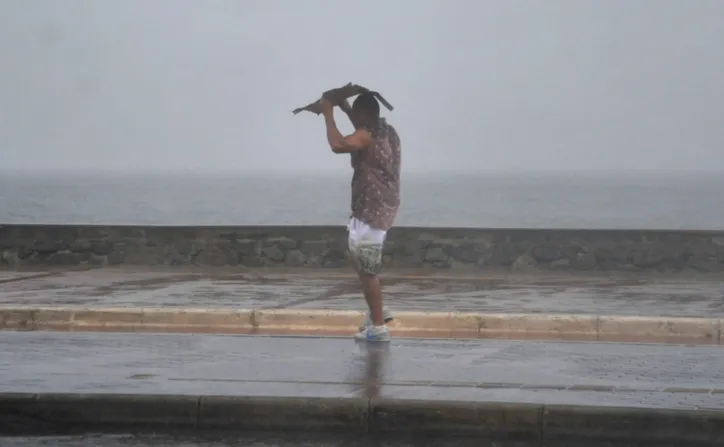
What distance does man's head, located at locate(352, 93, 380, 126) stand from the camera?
9633mm

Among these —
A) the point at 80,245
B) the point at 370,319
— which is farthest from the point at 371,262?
the point at 80,245

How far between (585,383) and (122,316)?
191 inches

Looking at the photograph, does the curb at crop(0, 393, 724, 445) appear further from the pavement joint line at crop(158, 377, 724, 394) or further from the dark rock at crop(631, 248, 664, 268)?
the dark rock at crop(631, 248, 664, 268)

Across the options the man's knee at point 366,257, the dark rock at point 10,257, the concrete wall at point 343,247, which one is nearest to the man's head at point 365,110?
the man's knee at point 366,257

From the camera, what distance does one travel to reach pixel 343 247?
17453 millimetres

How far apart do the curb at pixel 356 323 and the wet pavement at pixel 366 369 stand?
2.91ft

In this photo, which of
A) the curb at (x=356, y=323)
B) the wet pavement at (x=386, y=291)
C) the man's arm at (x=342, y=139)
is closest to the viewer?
the man's arm at (x=342, y=139)

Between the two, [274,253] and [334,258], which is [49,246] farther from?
[334,258]

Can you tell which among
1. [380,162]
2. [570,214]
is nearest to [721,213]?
[570,214]

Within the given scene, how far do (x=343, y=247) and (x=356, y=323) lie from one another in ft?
20.5

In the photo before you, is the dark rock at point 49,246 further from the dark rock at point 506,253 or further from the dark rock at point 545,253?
the dark rock at point 545,253

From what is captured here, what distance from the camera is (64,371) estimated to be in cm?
847

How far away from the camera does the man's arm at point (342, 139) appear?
938cm

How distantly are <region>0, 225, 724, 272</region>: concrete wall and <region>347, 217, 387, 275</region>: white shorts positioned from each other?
7617mm
